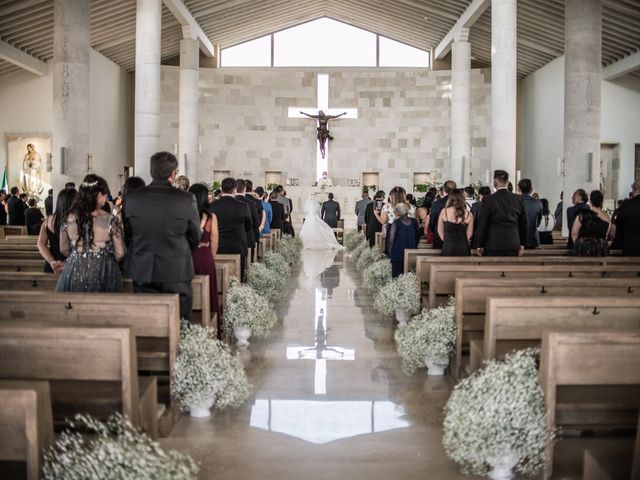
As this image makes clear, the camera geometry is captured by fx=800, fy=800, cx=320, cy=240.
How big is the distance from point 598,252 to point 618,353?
4.73m

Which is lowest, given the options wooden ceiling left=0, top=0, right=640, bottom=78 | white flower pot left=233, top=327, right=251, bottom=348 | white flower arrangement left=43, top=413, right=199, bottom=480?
white flower pot left=233, top=327, right=251, bottom=348

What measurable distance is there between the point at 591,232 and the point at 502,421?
4.79m

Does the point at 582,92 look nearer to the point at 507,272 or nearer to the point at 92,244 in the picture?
the point at 507,272

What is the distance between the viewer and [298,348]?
23.3 feet

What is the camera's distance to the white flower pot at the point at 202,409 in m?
4.81

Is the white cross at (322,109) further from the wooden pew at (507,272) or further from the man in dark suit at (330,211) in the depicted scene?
the wooden pew at (507,272)

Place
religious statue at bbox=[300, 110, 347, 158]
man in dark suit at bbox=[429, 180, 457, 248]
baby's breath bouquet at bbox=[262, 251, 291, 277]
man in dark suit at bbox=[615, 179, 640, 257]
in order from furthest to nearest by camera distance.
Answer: religious statue at bbox=[300, 110, 347, 158], baby's breath bouquet at bbox=[262, 251, 291, 277], man in dark suit at bbox=[429, 180, 457, 248], man in dark suit at bbox=[615, 179, 640, 257]

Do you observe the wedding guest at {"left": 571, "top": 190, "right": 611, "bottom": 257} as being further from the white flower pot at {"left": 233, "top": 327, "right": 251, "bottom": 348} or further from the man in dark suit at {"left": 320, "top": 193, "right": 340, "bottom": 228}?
Result: the man in dark suit at {"left": 320, "top": 193, "right": 340, "bottom": 228}

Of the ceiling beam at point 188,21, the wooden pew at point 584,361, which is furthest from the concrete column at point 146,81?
the wooden pew at point 584,361

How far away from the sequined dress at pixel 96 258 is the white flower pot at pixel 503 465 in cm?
270

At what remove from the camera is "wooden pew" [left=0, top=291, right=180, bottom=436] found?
4504mm

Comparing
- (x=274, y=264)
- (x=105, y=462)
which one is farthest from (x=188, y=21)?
(x=105, y=462)

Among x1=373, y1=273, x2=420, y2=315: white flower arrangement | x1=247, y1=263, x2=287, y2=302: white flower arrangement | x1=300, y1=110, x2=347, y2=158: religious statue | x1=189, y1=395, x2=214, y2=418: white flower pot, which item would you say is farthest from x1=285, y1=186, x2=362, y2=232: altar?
x1=189, y1=395, x2=214, y2=418: white flower pot

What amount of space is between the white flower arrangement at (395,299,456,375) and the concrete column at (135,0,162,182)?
38.6 ft
